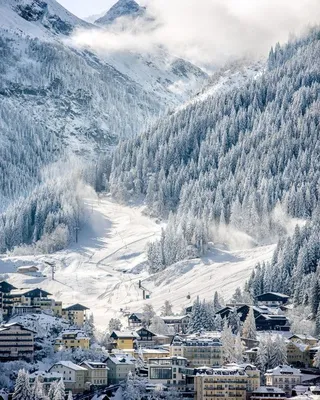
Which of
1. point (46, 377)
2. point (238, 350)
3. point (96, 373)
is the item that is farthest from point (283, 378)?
point (46, 377)

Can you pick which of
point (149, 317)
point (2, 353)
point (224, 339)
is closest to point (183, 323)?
point (149, 317)

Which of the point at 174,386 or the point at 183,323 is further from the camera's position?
the point at 183,323

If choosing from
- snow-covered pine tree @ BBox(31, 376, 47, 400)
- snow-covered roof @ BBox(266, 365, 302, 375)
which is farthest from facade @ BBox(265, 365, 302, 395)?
snow-covered pine tree @ BBox(31, 376, 47, 400)

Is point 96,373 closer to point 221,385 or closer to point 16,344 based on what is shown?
point 16,344

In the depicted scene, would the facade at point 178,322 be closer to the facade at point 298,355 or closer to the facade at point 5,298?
the facade at point 5,298

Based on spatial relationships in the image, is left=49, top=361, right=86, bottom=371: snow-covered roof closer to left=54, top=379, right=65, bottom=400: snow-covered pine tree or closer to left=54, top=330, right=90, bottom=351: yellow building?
left=54, top=379, right=65, bottom=400: snow-covered pine tree

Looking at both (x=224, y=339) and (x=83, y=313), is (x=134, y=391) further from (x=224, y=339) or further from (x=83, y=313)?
(x=83, y=313)
